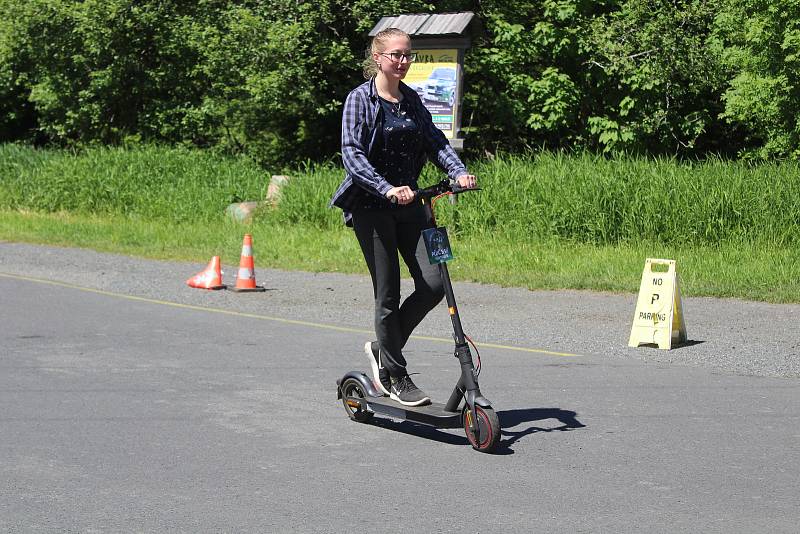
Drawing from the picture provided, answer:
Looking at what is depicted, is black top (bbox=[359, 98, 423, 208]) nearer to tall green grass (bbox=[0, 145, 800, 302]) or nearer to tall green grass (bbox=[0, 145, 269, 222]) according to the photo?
tall green grass (bbox=[0, 145, 800, 302])

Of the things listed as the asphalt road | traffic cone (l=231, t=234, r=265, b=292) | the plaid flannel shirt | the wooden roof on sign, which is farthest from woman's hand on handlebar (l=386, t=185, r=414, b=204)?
the wooden roof on sign

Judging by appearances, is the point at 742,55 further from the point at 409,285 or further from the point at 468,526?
the point at 468,526

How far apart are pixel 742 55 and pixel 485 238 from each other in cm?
451

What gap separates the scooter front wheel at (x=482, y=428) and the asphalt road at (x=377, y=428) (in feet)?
0.25

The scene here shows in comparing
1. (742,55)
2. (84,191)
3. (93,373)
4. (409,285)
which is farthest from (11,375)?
(84,191)

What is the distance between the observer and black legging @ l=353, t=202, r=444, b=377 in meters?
6.70

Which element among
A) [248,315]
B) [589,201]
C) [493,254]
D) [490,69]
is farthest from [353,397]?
[490,69]

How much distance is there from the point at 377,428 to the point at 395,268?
95 cm

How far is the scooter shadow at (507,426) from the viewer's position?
6.64 metres

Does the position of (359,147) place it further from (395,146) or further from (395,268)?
(395,268)

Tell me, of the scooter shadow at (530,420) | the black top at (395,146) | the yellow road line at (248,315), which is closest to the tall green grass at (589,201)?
the yellow road line at (248,315)

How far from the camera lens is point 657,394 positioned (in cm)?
789

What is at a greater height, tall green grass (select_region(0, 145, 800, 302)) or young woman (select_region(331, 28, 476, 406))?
young woman (select_region(331, 28, 476, 406))

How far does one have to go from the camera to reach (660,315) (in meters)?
9.77
